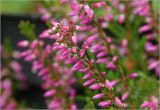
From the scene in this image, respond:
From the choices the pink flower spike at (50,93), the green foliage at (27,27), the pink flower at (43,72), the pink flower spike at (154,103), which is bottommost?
the pink flower spike at (154,103)

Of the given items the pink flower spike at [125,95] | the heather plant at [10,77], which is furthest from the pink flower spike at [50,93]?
the heather plant at [10,77]

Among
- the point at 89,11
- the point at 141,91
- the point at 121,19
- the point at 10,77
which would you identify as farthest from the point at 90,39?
the point at 10,77

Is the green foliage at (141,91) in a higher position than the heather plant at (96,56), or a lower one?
lower

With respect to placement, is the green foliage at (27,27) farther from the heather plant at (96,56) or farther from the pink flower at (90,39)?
the pink flower at (90,39)

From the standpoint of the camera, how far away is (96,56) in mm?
1309

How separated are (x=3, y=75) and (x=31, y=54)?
2.76 feet

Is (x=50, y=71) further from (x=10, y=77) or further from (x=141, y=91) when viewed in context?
(x=10, y=77)

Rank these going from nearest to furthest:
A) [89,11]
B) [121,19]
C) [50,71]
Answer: [89,11] → [50,71] → [121,19]

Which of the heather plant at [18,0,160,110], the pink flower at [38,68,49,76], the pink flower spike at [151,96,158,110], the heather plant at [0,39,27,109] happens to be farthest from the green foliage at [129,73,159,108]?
the heather plant at [0,39,27,109]

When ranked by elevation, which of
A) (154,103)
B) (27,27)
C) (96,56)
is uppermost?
(27,27)

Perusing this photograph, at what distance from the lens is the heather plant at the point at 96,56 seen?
3.52 feet

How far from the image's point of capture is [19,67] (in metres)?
2.46

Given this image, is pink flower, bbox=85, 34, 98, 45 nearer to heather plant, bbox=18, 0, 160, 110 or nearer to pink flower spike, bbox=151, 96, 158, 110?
heather plant, bbox=18, 0, 160, 110

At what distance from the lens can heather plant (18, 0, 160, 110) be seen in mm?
1074
